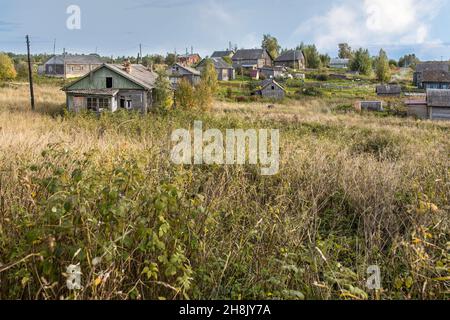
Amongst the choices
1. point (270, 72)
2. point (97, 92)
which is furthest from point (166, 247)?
point (270, 72)

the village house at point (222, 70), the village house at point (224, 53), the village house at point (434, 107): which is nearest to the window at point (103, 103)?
the village house at point (434, 107)

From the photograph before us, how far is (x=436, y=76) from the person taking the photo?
185ft

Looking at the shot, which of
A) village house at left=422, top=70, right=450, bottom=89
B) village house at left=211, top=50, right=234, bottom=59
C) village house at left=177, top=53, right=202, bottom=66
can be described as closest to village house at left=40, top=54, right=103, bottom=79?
village house at left=177, top=53, right=202, bottom=66

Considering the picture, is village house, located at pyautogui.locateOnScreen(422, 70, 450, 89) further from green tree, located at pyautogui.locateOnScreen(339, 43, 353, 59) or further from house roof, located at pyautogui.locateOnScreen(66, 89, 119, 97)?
house roof, located at pyautogui.locateOnScreen(66, 89, 119, 97)

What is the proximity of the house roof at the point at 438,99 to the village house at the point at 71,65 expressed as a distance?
139 feet

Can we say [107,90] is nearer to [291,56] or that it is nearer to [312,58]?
[291,56]

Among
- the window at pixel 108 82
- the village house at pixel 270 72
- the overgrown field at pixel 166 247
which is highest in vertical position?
the village house at pixel 270 72

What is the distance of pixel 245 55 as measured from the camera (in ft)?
234

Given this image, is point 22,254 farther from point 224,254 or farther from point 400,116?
point 400,116

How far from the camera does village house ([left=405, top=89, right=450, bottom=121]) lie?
33.5 meters

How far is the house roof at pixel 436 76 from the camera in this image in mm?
55997

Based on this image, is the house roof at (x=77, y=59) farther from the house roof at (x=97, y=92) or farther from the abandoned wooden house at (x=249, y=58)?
the house roof at (x=97, y=92)

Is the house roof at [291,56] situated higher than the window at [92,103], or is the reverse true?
the house roof at [291,56]

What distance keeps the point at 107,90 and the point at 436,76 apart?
165 ft
